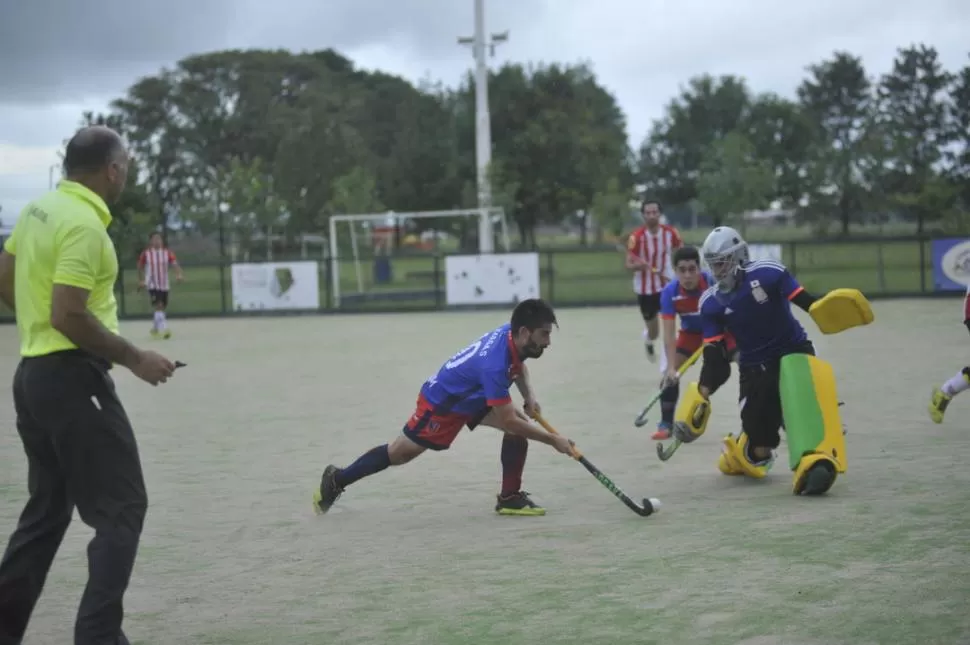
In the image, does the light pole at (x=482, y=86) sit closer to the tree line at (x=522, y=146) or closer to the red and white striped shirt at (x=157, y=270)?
the tree line at (x=522, y=146)

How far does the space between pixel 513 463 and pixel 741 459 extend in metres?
1.68

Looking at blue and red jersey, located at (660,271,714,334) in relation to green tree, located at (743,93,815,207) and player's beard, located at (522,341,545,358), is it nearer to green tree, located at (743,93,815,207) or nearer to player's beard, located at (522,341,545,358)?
player's beard, located at (522,341,545,358)

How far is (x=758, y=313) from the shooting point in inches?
348

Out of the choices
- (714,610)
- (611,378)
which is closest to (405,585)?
(714,610)

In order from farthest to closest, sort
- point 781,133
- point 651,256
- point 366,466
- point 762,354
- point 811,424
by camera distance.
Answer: point 781,133 < point 651,256 < point 762,354 < point 811,424 < point 366,466

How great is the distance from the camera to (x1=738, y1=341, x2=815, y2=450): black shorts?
→ 887 cm

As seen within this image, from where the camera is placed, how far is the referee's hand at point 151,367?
4.84 metres

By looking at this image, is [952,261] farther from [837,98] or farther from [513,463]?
[837,98]

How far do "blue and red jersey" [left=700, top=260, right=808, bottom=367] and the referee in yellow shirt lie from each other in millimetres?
4721

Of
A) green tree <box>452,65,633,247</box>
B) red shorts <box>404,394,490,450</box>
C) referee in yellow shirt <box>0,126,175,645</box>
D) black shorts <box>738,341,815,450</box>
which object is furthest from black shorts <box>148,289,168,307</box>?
green tree <box>452,65,633,247</box>

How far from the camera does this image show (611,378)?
1543 cm

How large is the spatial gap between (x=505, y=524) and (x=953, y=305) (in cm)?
2040

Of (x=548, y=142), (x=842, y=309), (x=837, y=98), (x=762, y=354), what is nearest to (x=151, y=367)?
(x=762, y=354)

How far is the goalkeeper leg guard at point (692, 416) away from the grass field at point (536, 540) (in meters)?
0.32
